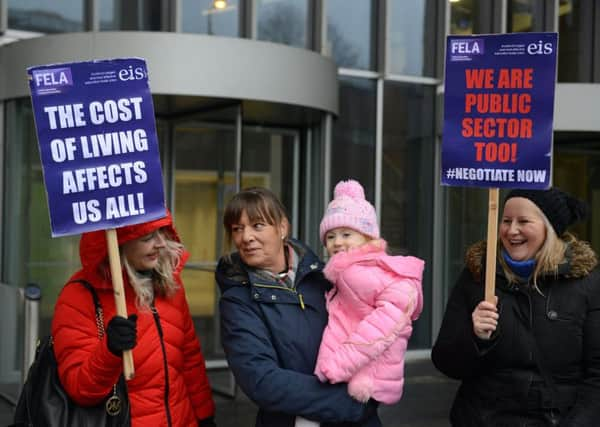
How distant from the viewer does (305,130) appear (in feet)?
31.3

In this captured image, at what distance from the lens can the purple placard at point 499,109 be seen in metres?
3.30

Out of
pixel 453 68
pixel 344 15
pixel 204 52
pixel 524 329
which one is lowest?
pixel 524 329

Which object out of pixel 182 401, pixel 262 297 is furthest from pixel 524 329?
pixel 182 401

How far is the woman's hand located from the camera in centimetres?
315

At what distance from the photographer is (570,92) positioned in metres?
9.32

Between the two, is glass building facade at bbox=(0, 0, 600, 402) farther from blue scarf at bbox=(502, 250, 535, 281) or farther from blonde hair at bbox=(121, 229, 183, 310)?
blue scarf at bbox=(502, 250, 535, 281)

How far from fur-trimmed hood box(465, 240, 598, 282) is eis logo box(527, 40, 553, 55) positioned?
76 centimetres

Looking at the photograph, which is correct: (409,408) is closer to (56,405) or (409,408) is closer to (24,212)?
(24,212)

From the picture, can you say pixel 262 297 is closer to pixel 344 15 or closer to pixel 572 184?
pixel 344 15

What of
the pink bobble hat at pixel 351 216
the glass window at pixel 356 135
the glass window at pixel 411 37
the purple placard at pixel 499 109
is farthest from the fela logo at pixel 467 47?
the glass window at pixel 411 37

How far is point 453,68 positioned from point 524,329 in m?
1.06

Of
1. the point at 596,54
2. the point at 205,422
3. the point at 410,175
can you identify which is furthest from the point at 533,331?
the point at 596,54

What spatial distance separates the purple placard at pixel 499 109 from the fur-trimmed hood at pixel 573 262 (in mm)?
284

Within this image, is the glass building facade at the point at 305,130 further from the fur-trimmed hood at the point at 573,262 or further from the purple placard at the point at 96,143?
the fur-trimmed hood at the point at 573,262
